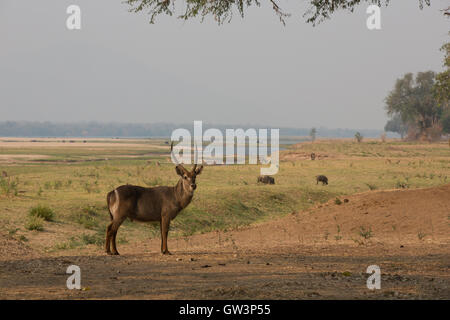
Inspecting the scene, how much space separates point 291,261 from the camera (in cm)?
1395

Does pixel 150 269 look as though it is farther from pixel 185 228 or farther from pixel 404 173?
pixel 404 173

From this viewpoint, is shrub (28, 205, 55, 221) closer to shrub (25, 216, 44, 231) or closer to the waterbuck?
shrub (25, 216, 44, 231)

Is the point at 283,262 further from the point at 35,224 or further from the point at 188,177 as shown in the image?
the point at 35,224

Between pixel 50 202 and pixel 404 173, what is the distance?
32301mm

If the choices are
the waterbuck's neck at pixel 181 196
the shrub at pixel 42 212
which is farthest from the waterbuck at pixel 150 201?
the shrub at pixel 42 212

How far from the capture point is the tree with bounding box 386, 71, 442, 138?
122m

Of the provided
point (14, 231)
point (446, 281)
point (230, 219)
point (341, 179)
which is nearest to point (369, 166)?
point (341, 179)

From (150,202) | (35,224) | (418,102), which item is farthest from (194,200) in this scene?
(418,102)

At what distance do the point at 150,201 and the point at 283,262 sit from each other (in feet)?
11.2

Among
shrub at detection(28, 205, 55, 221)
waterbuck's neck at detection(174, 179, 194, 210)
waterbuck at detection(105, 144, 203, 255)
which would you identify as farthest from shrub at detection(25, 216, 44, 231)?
waterbuck's neck at detection(174, 179, 194, 210)

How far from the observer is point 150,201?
14.9m

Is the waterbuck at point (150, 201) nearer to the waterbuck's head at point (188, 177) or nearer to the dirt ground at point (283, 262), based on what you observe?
the waterbuck's head at point (188, 177)

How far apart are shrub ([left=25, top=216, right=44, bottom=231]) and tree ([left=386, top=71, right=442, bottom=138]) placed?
352 ft
